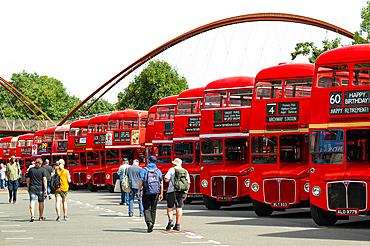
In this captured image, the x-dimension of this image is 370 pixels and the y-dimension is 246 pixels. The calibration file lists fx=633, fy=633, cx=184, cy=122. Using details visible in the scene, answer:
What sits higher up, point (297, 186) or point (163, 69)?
point (163, 69)

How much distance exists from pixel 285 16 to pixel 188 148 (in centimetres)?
3225

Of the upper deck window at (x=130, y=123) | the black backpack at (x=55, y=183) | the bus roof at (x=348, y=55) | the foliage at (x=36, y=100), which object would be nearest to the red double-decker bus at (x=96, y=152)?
the upper deck window at (x=130, y=123)

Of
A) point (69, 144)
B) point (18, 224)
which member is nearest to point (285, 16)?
point (69, 144)

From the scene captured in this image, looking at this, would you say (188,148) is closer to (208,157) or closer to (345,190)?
(208,157)

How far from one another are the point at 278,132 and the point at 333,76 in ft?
11.6

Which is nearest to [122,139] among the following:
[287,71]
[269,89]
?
[269,89]

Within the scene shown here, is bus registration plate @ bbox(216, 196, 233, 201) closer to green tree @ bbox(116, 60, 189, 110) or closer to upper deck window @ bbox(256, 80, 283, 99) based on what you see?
upper deck window @ bbox(256, 80, 283, 99)

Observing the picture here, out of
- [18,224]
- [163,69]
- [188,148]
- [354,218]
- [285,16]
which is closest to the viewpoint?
[18,224]

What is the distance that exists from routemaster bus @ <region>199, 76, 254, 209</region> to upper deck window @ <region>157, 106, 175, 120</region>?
19.3 feet

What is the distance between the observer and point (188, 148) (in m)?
24.8

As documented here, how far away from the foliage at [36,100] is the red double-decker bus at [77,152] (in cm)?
6071

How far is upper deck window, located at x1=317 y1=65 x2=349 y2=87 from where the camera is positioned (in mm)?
15172

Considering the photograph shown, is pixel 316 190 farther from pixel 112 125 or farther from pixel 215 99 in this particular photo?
pixel 112 125

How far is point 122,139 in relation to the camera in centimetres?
3488
